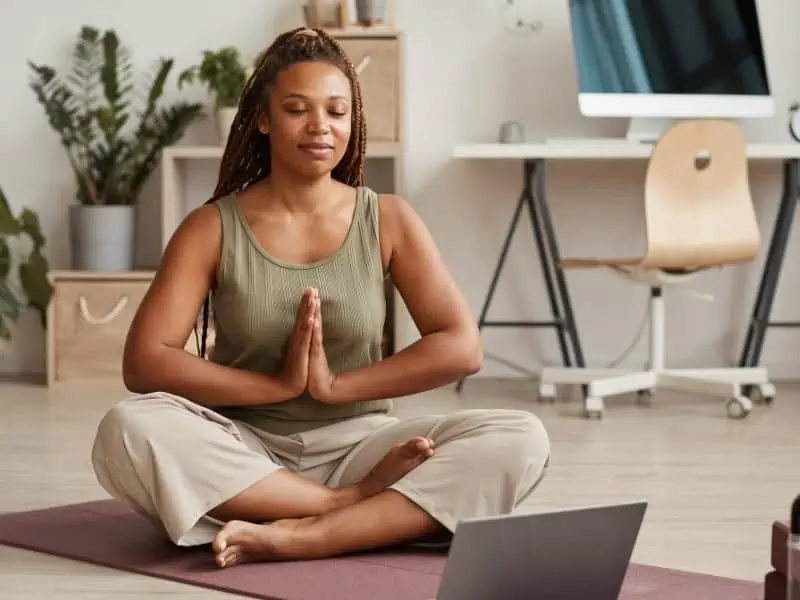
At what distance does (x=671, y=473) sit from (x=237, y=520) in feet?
4.25

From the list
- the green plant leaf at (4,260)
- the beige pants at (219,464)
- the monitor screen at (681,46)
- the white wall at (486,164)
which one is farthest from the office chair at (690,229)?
the beige pants at (219,464)

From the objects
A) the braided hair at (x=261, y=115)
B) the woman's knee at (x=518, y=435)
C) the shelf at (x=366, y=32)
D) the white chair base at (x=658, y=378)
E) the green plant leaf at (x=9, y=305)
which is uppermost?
the shelf at (x=366, y=32)

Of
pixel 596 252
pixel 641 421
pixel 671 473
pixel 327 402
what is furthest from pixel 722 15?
pixel 327 402

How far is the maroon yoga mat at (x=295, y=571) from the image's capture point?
2086 millimetres

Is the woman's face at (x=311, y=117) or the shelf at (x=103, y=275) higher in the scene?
the woman's face at (x=311, y=117)

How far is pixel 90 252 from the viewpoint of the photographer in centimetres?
498

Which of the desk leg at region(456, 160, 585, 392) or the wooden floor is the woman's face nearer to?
the wooden floor

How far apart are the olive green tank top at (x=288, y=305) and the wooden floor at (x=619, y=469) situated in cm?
40

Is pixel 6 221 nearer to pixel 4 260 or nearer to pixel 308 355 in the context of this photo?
pixel 4 260

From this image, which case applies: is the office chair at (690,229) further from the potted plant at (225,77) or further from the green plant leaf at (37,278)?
the green plant leaf at (37,278)

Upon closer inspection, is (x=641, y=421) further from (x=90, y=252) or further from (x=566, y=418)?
(x=90, y=252)

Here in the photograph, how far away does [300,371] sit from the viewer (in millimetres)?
2311

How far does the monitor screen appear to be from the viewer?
15.9ft

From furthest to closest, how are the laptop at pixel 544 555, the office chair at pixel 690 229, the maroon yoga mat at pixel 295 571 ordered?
the office chair at pixel 690 229 → the maroon yoga mat at pixel 295 571 → the laptop at pixel 544 555
